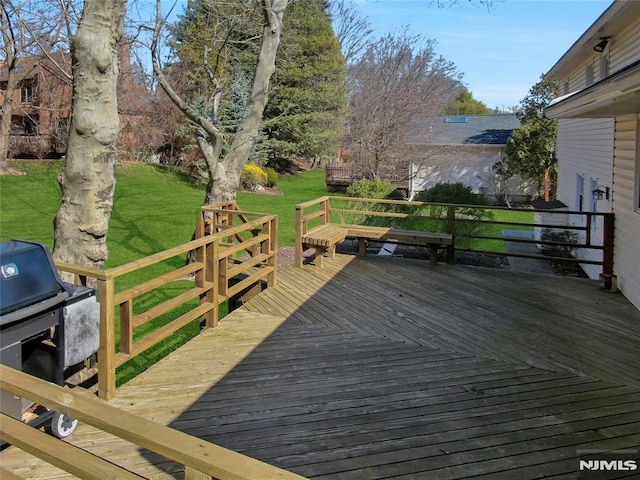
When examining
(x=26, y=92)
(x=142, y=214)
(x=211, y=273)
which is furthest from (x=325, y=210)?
(x=26, y=92)

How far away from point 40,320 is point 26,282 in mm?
219

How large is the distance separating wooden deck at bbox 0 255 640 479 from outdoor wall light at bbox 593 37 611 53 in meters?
4.46

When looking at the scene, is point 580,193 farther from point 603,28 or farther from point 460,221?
point 603,28

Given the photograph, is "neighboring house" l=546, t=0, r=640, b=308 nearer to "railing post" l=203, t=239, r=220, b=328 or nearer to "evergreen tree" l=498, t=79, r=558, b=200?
"railing post" l=203, t=239, r=220, b=328

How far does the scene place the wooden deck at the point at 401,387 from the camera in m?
2.75

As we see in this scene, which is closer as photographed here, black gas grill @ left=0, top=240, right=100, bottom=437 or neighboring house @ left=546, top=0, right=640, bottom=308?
black gas grill @ left=0, top=240, right=100, bottom=437

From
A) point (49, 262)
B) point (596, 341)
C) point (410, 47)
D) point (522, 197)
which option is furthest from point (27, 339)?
point (522, 197)

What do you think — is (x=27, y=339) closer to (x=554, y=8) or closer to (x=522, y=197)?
(x=554, y=8)

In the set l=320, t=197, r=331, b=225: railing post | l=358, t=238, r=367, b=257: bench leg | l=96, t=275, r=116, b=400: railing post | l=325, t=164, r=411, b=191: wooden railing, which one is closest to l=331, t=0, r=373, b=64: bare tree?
l=325, t=164, r=411, b=191: wooden railing

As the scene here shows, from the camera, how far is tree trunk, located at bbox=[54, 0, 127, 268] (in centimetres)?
388

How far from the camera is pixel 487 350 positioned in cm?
435

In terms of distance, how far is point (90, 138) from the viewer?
3.96 meters

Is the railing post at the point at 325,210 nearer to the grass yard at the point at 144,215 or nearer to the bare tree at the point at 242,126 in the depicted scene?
the bare tree at the point at 242,126

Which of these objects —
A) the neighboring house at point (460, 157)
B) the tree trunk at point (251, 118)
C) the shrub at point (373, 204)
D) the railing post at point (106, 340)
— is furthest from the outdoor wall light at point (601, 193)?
the neighboring house at point (460, 157)
